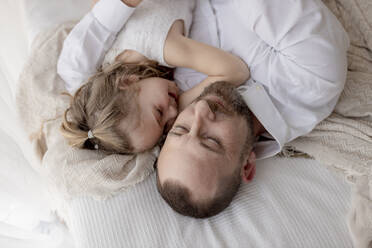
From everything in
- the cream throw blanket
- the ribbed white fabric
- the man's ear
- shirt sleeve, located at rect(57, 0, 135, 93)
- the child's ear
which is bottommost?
the ribbed white fabric

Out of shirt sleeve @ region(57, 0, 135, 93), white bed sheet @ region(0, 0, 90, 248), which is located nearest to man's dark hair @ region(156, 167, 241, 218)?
white bed sheet @ region(0, 0, 90, 248)

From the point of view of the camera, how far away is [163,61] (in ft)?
3.59

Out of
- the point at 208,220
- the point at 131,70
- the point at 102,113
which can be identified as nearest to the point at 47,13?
the point at 131,70

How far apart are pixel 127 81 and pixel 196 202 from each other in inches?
17.9

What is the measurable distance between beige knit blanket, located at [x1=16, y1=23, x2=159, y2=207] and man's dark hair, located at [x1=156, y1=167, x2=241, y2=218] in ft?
0.42

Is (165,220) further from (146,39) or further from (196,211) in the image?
(146,39)

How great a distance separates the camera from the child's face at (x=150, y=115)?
0.98m

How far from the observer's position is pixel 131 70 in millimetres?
1081

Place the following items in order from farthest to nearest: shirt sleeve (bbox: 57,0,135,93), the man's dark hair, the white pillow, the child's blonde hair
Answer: the white pillow → shirt sleeve (bbox: 57,0,135,93) → the child's blonde hair → the man's dark hair

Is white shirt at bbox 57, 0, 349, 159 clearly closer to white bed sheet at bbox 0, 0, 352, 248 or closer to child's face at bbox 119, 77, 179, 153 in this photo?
white bed sheet at bbox 0, 0, 352, 248

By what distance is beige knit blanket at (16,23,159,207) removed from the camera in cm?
92

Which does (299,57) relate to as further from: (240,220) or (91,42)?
(91,42)

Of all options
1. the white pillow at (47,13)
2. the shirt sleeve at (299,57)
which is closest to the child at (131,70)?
the shirt sleeve at (299,57)

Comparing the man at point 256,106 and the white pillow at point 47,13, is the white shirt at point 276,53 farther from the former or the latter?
the white pillow at point 47,13
